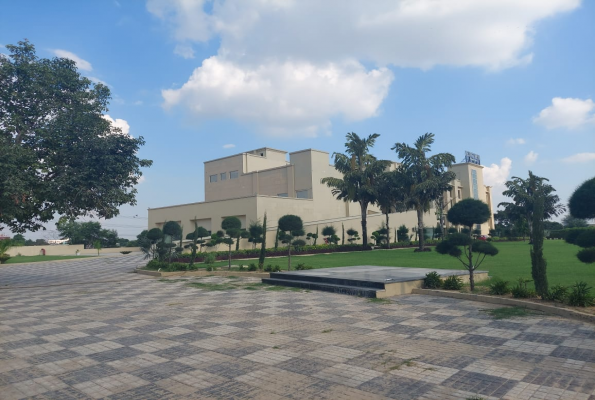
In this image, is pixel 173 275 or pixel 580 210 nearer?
pixel 580 210

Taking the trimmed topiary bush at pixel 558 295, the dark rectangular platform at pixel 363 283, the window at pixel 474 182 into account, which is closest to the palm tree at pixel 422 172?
the dark rectangular platform at pixel 363 283

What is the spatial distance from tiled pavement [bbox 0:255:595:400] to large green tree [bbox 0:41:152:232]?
5.58 metres

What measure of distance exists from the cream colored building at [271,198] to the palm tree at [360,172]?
26.5 ft

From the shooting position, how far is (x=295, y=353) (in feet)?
19.6

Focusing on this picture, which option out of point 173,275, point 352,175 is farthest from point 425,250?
point 173,275

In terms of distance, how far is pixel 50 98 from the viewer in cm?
1530

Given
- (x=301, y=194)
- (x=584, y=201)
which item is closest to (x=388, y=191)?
(x=301, y=194)

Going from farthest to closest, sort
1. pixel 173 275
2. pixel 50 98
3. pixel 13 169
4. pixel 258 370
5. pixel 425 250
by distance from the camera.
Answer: pixel 425 250 < pixel 173 275 < pixel 50 98 < pixel 13 169 < pixel 258 370

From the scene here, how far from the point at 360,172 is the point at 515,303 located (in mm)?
27738

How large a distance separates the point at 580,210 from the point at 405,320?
3.77 meters

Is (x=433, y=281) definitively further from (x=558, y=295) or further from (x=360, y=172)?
(x=360, y=172)

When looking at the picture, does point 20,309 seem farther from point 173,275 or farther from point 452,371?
point 452,371

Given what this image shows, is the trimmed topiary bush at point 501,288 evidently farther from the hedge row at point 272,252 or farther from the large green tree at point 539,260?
the hedge row at point 272,252

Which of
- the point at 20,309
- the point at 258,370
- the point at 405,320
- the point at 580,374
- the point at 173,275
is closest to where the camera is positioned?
the point at 580,374
